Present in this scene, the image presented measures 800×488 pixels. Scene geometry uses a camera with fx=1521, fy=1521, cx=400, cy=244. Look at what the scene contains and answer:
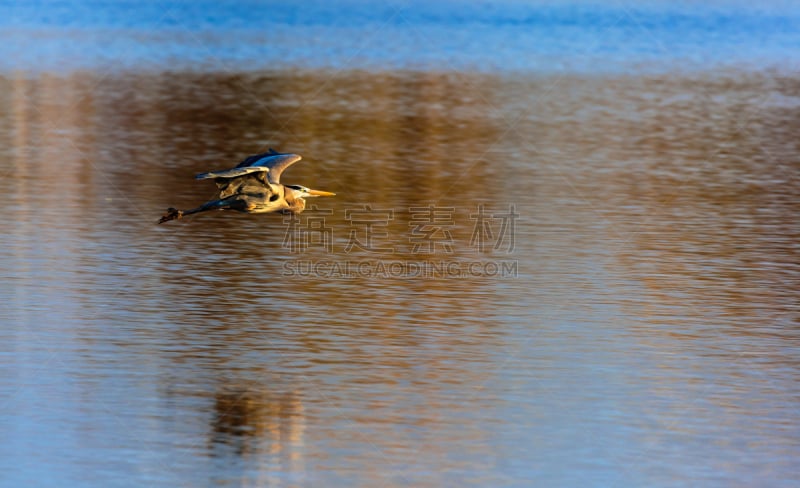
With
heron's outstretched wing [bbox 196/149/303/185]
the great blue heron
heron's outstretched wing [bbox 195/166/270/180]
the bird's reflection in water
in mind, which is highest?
heron's outstretched wing [bbox 196/149/303/185]

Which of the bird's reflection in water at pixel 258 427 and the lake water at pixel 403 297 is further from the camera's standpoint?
the lake water at pixel 403 297

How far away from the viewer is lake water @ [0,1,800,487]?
1205 cm

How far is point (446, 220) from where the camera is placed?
2294 centimetres

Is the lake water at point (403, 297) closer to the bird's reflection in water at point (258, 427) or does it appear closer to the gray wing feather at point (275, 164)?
the bird's reflection in water at point (258, 427)

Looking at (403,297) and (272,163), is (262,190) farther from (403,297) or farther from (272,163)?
(403,297)

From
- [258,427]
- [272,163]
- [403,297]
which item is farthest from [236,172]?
[258,427]

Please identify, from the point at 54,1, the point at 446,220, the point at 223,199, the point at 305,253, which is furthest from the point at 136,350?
the point at 54,1

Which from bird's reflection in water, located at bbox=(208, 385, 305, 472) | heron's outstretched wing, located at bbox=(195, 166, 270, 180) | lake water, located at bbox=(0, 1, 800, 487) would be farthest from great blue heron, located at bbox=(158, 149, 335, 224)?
bird's reflection in water, located at bbox=(208, 385, 305, 472)

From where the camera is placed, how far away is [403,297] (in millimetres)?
17500

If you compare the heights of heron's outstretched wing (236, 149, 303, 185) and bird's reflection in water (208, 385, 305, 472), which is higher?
heron's outstretched wing (236, 149, 303, 185)

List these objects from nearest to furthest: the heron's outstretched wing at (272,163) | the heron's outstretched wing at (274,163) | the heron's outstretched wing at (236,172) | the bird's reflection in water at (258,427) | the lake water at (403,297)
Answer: the bird's reflection in water at (258,427) < the lake water at (403,297) < the heron's outstretched wing at (236,172) < the heron's outstretched wing at (272,163) < the heron's outstretched wing at (274,163)

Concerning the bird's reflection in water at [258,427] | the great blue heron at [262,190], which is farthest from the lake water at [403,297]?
the great blue heron at [262,190]

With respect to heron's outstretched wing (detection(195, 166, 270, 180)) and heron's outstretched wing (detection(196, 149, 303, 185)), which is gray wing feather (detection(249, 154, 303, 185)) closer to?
heron's outstretched wing (detection(196, 149, 303, 185))

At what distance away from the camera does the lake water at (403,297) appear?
12047 millimetres
